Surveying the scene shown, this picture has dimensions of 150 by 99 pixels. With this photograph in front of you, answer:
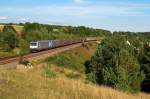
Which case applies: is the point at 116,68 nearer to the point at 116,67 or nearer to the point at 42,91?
the point at 116,67

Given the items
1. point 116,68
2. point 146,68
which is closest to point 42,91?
point 116,68

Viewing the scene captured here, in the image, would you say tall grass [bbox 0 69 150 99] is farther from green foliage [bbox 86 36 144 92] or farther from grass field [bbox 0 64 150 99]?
green foliage [bbox 86 36 144 92]

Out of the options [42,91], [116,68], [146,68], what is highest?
[42,91]

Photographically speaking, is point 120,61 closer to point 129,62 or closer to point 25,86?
point 129,62

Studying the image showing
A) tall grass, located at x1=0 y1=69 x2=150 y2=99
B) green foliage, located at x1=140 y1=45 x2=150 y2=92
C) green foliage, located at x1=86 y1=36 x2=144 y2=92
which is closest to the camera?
tall grass, located at x1=0 y1=69 x2=150 y2=99

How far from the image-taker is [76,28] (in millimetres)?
193500

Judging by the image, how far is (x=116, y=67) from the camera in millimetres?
32062

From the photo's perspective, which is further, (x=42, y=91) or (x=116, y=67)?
(x=116, y=67)

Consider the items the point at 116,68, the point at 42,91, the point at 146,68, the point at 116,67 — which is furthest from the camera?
the point at 146,68

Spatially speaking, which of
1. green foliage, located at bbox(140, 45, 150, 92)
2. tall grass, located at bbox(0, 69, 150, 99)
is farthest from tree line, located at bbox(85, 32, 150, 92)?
tall grass, located at bbox(0, 69, 150, 99)

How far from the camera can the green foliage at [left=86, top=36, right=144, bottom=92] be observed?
3054 cm

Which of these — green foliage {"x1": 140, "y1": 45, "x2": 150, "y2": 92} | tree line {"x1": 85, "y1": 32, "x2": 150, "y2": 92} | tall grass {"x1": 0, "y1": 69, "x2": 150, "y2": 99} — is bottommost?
green foliage {"x1": 140, "y1": 45, "x2": 150, "y2": 92}

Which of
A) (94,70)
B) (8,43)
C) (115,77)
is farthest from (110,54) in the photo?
(8,43)

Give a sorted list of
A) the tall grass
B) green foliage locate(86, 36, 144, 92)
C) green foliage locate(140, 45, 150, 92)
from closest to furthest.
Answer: the tall grass
green foliage locate(86, 36, 144, 92)
green foliage locate(140, 45, 150, 92)
